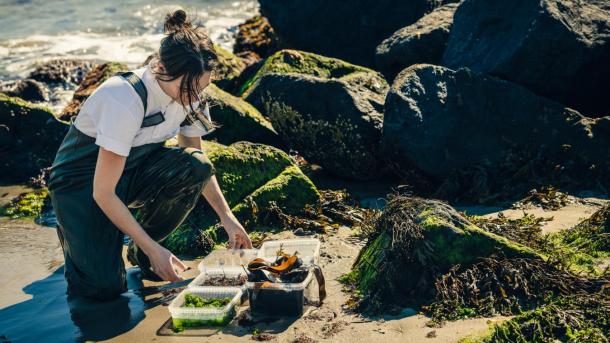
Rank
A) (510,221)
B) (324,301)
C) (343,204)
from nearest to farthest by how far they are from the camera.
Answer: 1. (324,301)
2. (510,221)
3. (343,204)

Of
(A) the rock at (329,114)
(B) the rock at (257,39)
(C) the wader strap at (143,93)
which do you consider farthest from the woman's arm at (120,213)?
(B) the rock at (257,39)

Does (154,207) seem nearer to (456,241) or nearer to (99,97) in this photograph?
(99,97)

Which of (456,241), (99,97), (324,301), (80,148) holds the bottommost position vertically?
(324,301)

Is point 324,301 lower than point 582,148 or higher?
lower

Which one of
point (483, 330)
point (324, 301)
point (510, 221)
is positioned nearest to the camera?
point (483, 330)

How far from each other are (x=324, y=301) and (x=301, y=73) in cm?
A: 418

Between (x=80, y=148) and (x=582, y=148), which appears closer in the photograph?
(x=80, y=148)

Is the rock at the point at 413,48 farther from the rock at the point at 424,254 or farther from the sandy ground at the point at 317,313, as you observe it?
the rock at the point at 424,254

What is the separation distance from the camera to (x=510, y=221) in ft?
18.3

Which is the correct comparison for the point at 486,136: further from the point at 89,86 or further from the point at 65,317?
the point at 89,86

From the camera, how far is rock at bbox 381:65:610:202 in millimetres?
6645

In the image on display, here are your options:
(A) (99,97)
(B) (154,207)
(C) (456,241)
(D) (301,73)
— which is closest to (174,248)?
(B) (154,207)

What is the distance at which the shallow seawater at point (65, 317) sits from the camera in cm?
446

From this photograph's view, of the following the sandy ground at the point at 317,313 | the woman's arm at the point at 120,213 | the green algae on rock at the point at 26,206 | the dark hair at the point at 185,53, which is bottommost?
the sandy ground at the point at 317,313
